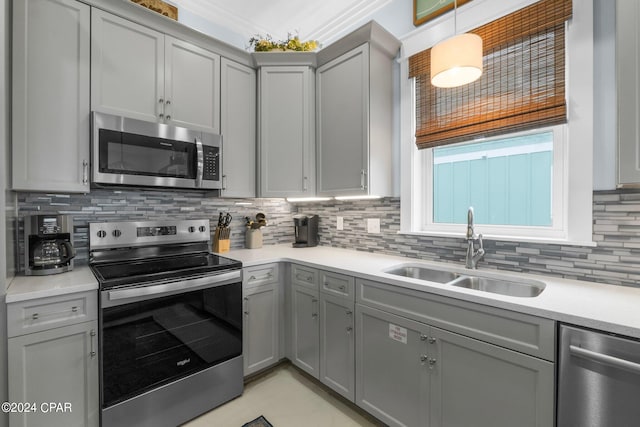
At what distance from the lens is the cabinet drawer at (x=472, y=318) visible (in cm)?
109

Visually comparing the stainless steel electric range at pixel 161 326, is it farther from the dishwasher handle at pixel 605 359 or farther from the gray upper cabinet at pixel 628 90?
the gray upper cabinet at pixel 628 90

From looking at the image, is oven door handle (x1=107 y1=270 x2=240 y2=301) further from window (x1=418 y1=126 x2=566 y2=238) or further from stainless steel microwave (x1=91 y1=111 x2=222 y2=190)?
window (x1=418 y1=126 x2=566 y2=238)

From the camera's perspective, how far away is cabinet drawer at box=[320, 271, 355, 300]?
5.84ft

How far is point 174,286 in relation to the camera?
164cm

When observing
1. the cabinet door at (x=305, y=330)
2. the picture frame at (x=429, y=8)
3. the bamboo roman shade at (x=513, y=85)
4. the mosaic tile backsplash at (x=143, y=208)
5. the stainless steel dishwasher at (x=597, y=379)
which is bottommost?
the cabinet door at (x=305, y=330)

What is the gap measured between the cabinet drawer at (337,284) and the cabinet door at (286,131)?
807 mm

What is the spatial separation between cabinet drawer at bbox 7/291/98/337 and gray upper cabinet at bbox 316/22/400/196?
1.66 meters

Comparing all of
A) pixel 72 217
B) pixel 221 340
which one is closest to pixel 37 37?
pixel 72 217

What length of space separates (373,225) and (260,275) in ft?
3.24

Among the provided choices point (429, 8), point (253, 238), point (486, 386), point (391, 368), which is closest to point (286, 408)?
point (391, 368)

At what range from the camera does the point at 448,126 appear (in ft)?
6.40

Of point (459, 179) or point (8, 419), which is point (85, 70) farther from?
point (459, 179)

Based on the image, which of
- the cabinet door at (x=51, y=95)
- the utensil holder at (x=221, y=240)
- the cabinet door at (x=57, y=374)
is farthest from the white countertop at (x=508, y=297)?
the cabinet door at (x=51, y=95)

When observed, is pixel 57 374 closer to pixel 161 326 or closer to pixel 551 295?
pixel 161 326
